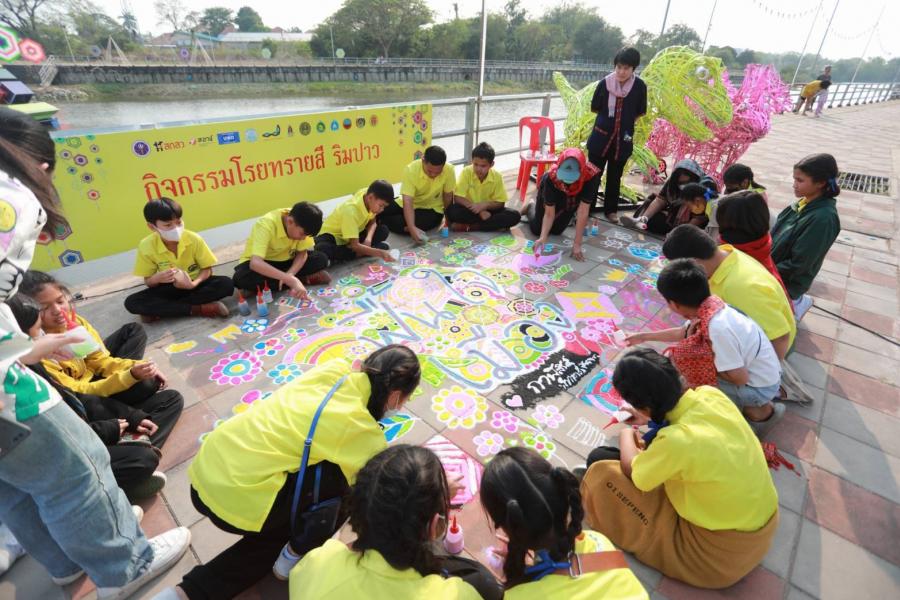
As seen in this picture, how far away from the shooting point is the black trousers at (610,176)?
502 cm

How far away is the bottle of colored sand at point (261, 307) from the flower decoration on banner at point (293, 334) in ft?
0.92

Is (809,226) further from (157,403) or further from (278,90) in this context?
(278,90)

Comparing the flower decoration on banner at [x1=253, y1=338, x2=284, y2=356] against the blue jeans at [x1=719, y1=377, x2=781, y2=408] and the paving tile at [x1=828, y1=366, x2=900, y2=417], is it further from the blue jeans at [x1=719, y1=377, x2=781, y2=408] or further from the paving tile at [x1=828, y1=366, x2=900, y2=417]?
the paving tile at [x1=828, y1=366, x2=900, y2=417]

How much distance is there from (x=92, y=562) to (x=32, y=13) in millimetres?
29564

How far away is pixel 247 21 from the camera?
216ft

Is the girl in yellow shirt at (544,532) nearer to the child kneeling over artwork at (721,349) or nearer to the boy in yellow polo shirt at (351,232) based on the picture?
the child kneeling over artwork at (721,349)

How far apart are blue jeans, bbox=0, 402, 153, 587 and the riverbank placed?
884 inches

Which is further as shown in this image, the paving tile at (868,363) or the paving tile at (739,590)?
the paving tile at (868,363)

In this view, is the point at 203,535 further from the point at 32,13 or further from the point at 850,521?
the point at 32,13

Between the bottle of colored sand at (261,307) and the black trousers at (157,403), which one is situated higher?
the black trousers at (157,403)

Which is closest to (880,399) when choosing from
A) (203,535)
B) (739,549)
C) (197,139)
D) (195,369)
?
(739,549)

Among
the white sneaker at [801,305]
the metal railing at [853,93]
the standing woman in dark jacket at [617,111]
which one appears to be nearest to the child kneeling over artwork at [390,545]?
the white sneaker at [801,305]

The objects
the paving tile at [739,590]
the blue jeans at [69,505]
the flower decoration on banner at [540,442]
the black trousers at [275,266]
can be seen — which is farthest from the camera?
the black trousers at [275,266]

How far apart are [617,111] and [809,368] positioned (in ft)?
10.0
